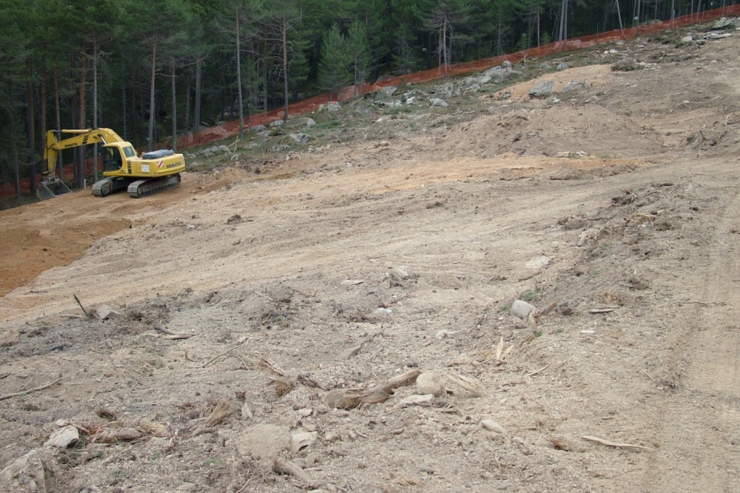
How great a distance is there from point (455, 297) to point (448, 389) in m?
3.35

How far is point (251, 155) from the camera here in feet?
87.0

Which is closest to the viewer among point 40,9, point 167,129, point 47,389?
point 47,389

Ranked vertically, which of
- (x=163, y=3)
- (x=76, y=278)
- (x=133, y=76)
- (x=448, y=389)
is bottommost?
(x=76, y=278)

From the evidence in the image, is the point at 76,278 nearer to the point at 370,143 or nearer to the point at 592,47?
the point at 370,143

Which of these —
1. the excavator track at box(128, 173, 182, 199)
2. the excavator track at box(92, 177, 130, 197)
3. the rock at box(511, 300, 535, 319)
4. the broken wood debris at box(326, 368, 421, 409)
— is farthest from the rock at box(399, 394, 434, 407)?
the excavator track at box(92, 177, 130, 197)

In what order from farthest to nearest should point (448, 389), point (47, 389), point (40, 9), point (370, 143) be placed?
point (40, 9), point (370, 143), point (47, 389), point (448, 389)

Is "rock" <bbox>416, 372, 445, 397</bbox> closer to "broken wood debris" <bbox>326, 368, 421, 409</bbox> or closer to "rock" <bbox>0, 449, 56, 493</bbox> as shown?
"broken wood debris" <bbox>326, 368, 421, 409</bbox>

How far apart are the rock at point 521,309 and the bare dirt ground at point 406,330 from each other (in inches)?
8.9

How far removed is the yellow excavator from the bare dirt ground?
8.35 ft

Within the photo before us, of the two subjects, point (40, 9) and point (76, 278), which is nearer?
point (76, 278)

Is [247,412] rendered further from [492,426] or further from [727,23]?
[727,23]

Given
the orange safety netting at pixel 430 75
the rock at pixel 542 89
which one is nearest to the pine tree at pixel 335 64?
the orange safety netting at pixel 430 75

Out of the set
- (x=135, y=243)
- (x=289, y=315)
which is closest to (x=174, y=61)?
(x=135, y=243)

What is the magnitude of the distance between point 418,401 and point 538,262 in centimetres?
514
